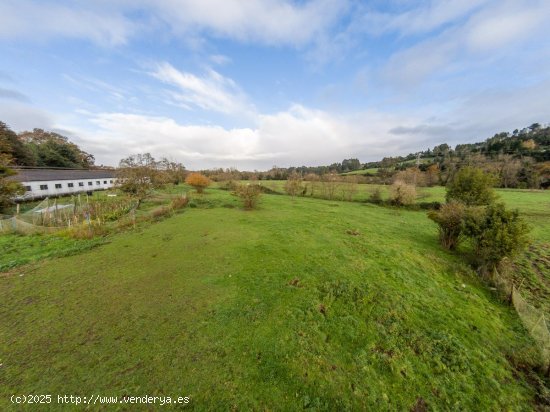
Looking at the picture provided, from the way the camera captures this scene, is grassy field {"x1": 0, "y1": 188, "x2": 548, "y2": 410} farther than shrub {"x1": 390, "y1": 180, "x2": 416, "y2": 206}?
No

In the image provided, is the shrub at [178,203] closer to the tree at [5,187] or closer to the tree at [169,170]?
the tree at [169,170]

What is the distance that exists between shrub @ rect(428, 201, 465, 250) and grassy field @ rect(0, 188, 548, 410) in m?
3.08

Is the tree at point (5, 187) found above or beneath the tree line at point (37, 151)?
beneath

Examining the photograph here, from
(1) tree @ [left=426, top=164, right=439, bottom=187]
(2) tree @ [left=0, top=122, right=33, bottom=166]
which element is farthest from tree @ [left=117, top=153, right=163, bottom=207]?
(1) tree @ [left=426, top=164, right=439, bottom=187]

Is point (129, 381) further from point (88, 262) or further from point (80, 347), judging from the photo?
point (88, 262)

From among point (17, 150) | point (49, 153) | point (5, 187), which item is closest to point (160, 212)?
point (5, 187)

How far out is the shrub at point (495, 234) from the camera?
8.00 meters

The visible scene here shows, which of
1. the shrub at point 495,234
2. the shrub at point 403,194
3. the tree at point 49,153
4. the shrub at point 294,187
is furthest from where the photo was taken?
the tree at point 49,153

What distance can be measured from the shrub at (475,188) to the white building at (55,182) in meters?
35.4

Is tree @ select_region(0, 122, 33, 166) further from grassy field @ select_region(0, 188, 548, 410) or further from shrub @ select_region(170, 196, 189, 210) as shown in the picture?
grassy field @ select_region(0, 188, 548, 410)

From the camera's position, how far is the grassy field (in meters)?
3.79

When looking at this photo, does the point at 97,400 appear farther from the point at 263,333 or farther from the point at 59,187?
the point at 59,187

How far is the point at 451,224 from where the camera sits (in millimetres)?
11484

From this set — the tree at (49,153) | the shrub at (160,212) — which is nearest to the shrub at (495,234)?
the shrub at (160,212)
